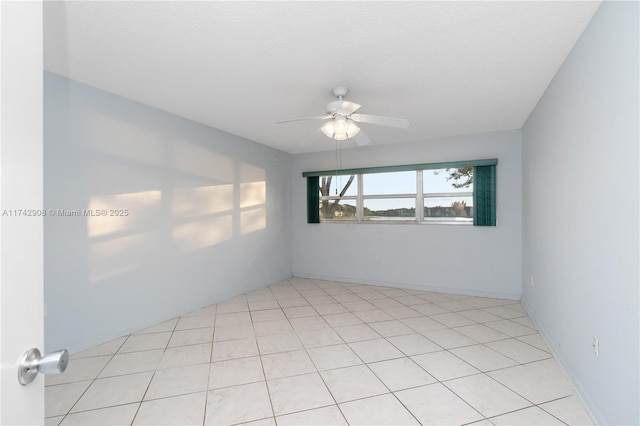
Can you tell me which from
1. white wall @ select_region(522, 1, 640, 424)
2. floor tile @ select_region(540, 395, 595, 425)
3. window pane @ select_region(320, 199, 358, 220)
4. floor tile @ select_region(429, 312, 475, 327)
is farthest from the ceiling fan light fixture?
window pane @ select_region(320, 199, 358, 220)

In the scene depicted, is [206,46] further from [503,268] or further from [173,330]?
[503,268]

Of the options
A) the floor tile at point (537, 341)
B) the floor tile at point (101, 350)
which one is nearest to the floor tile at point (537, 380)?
the floor tile at point (537, 341)

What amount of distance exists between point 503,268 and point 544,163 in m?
1.91

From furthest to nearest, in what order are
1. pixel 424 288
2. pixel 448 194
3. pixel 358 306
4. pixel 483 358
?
pixel 424 288 < pixel 448 194 < pixel 358 306 < pixel 483 358

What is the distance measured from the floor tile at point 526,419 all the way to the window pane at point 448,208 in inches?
119

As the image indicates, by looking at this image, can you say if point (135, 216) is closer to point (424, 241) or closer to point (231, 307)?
point (231, 307)

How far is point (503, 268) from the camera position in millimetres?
4215

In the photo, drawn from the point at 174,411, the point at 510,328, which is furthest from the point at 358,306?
the point at 174,411

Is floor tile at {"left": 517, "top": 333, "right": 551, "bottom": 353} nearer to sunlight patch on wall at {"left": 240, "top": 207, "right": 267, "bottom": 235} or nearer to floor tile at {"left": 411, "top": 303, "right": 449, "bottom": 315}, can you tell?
floor tile at {"left": 411, "top": 303, "right": 449, "bottom": 315}

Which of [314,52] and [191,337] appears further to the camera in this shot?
[191,337]

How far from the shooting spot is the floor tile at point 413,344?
8.66 ft

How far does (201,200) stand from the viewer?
3.84 m

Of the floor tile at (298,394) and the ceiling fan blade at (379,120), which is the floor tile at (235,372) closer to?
the floor tile at (298,394)

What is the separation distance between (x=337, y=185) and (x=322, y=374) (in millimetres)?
3645
